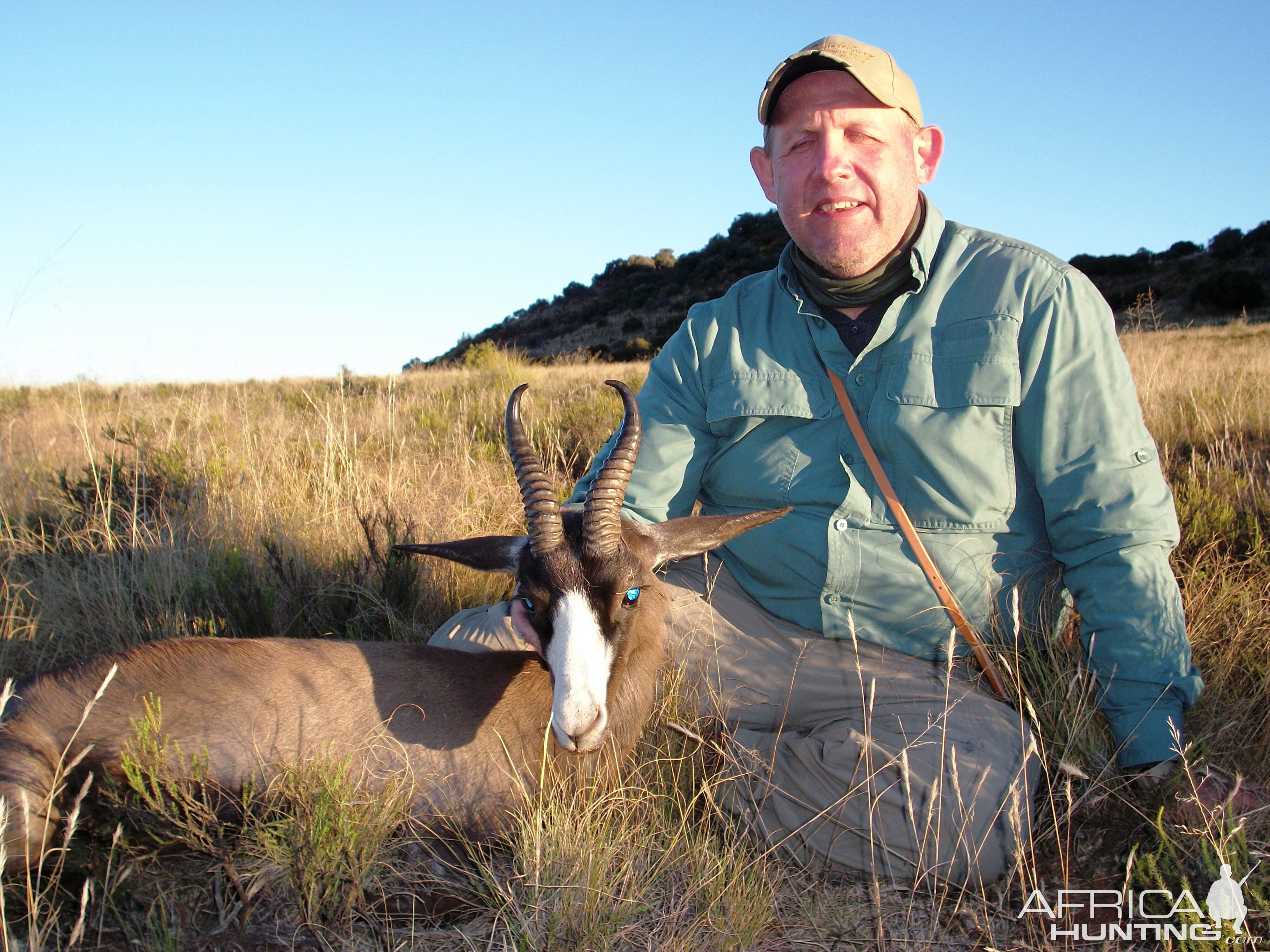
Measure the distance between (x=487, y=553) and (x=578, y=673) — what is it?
110 cm

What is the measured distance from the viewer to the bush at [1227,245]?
39250 mm

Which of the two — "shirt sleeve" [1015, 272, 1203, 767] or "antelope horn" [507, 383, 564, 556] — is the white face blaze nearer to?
"antelope horn" [507, 383, 564, 556]

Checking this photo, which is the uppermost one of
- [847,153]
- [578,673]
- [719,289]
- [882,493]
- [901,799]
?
[719,289]

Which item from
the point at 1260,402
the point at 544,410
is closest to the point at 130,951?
the point at 544,410

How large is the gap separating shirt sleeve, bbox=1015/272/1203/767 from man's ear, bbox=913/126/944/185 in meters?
0.99

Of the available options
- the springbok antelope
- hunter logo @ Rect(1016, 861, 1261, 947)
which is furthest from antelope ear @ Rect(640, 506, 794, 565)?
hunter logo @ Rect(1016, 861, 1261, 947)

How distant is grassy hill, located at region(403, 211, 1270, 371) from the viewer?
3097cm

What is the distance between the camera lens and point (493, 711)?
3576 mm

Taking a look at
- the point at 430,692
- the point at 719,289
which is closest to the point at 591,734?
the point at 430,692

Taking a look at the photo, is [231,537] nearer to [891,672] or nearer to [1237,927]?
[891,672]

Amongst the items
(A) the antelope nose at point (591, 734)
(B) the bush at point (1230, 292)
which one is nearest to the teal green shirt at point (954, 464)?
(A) the antelope nose at point (591, 734)

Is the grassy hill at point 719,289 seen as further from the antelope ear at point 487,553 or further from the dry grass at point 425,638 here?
the antelope ear at point 487,553

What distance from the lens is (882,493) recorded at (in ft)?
12.7

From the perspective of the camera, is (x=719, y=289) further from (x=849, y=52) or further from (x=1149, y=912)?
(x=1149, y=912)
